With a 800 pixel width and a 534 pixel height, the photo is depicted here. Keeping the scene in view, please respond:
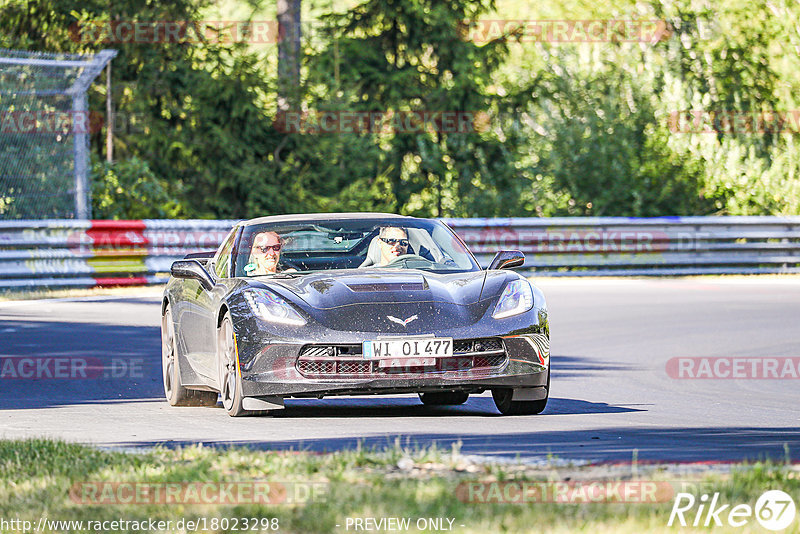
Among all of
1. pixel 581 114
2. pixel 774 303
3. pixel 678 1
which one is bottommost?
pixel 774 303

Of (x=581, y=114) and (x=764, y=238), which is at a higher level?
(x=581, y=114)

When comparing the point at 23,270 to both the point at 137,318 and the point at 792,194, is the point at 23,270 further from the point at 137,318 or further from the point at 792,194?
the point at 792,194

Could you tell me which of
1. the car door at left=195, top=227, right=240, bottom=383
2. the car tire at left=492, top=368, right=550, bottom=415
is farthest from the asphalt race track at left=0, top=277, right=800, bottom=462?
the car door at left=195, top=227, right=240, bottom=383

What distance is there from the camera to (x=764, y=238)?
2758 cm

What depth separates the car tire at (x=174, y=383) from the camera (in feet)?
35.6

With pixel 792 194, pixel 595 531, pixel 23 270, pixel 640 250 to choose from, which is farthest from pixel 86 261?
pixel 595 531

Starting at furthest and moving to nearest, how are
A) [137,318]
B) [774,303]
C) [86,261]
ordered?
1. [86,261]
2. [774,303]
3. [137,318]

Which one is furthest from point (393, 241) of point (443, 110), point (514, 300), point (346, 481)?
point (443, 110)

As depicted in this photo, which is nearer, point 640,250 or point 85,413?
point 85,413

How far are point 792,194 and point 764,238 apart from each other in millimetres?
3885

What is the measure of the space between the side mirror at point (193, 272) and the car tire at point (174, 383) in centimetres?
61

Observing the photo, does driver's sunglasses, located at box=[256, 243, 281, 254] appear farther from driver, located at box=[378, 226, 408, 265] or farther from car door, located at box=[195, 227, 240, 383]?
driver, located at box=[378, 226, 408, 265]

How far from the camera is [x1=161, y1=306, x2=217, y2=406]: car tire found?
10852mm

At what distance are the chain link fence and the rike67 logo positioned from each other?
17.3 m
